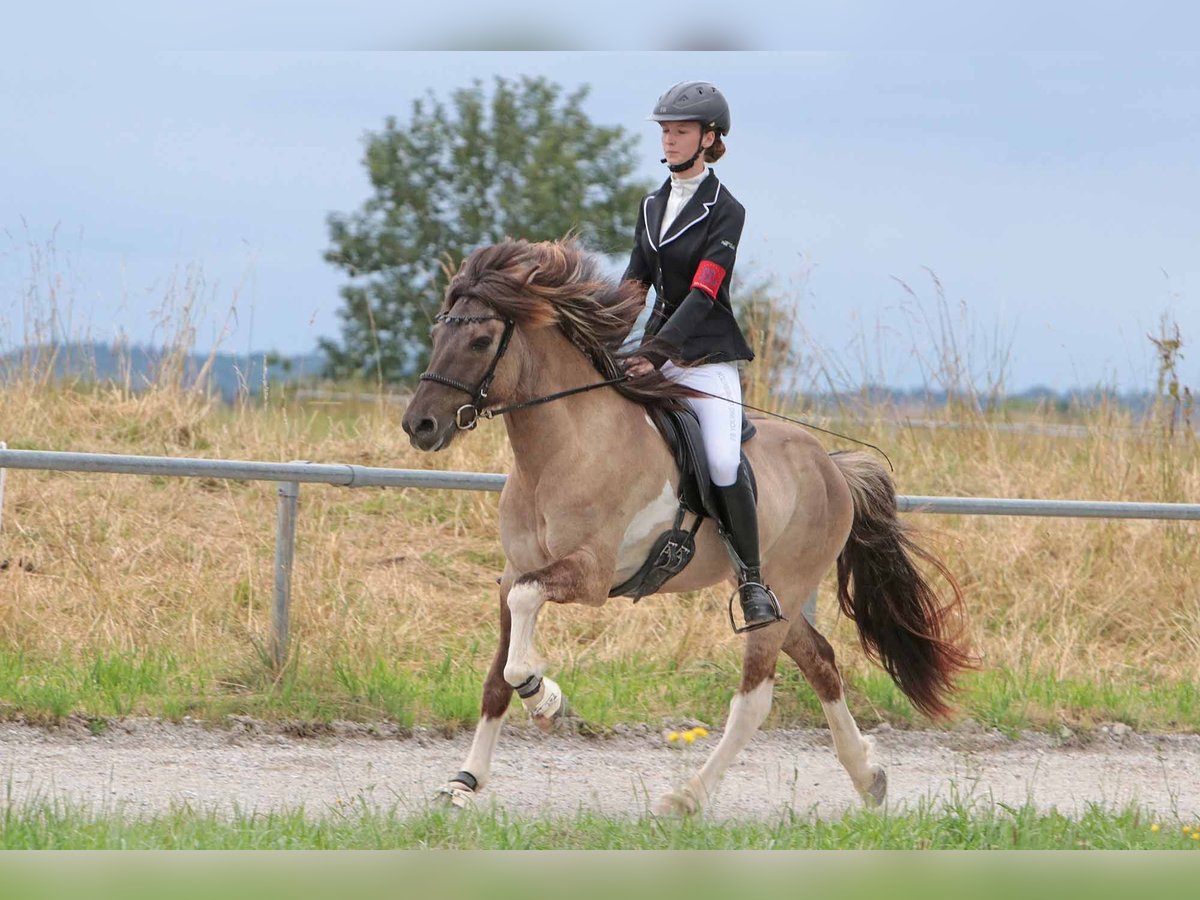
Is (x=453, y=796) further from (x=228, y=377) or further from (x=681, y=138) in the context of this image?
(x=228, y=377)

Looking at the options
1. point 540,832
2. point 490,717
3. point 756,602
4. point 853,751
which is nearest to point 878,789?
point 853,751

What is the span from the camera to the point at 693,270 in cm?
547

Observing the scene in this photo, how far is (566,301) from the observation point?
512 centimetres

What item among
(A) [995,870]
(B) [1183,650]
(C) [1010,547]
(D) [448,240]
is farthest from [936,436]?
(D) [448,240]

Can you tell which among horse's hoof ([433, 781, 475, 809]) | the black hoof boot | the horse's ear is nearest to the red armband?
the horse's ear

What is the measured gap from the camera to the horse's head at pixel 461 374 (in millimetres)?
4629

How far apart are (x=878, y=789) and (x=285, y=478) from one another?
3150 mm

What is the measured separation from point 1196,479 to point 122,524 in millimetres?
7876

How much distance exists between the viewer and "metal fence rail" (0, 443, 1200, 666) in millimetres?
6258

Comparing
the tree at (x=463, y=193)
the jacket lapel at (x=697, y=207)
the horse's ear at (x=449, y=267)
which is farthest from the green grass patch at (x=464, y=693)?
the tree at (x=463, y=193)

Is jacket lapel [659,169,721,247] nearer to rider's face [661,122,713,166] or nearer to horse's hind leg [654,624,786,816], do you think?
rider's face [661,122,713,166]

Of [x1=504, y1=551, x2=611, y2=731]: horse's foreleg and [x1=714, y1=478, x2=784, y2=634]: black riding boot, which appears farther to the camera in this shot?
[x1=714, y1=478, x2=784, y2=634]: black riding boot

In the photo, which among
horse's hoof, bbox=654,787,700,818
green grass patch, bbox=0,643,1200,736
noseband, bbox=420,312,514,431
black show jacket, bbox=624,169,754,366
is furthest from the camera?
green grass patch, bbox=0,643,1200,736

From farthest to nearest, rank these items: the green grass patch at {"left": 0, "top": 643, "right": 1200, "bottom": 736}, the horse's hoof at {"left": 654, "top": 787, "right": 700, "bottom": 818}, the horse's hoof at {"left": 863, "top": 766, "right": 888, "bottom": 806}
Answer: the green grass patch at {"left": 0, "top": 643, "right": 1200, "bottom": 736}
the horse's hoof at {"left": 863, "top": 766, "right": 888, "bottom": 806}
the horse's hoof at {"left": 654, "top": 787, "right": 700, "bottom": 818}
